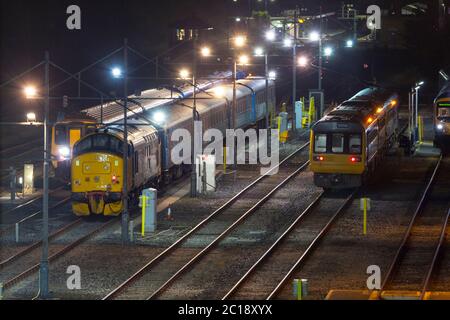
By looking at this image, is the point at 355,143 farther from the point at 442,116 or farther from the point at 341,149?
the point at 442,116

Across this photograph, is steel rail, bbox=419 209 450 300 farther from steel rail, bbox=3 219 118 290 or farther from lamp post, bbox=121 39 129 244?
steel rail, bbox=3 219 118 290

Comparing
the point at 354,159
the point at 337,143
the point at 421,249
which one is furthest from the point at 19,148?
the point at 421,249

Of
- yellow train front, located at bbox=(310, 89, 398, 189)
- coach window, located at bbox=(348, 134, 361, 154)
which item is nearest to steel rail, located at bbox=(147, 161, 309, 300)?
yellow train front, located at bbox=(310, 89, 398, 189)

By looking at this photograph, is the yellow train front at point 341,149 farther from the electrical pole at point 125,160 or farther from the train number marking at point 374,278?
the train number marking at point 374,278

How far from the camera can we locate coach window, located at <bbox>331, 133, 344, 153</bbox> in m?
37.9

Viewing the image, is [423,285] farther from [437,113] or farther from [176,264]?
[437,113]

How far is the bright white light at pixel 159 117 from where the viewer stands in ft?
130

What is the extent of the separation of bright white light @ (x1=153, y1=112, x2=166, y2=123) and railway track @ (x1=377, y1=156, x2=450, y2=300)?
388 inches

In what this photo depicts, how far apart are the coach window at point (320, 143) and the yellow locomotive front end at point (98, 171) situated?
780cm

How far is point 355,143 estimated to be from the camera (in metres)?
38.0

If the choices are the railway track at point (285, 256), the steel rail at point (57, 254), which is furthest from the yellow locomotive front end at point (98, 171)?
the railway track at point (285, 256)

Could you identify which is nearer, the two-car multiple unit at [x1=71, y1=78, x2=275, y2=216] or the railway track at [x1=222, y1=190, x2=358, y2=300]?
the railway track at [x1=222, y1=190, x2=358, y2=300]

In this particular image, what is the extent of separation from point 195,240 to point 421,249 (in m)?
6.46
